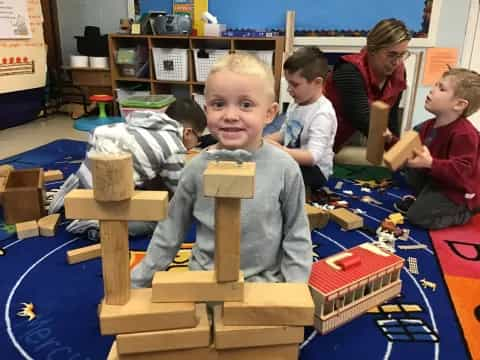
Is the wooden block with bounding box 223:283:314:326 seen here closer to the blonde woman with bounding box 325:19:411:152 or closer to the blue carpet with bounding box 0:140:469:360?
the blue carpet with bounding box 0:140:469:360

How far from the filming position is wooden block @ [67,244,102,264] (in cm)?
125

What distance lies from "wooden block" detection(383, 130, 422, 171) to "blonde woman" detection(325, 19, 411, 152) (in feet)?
1.65

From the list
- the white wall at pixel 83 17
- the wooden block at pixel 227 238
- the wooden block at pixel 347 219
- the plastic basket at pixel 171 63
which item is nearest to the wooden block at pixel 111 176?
the wooden block at pixel 227 238

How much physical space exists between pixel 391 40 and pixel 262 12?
1.34 metres

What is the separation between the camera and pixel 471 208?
1.57 m

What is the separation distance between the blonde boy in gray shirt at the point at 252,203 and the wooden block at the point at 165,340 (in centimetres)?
16

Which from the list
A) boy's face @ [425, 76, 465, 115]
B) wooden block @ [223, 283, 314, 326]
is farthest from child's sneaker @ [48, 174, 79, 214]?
boy's face @ [425, 76, 465, 115]

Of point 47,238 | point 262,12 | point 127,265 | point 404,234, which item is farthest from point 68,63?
point 127,265

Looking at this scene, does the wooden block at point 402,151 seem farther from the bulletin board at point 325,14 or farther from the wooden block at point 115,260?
the bulletin board at point 325,14

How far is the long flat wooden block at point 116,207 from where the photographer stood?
0.64 metres

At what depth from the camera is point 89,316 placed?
1.04m

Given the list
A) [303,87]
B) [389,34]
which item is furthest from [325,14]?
[303,87]

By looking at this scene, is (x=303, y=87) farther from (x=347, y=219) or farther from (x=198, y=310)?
(x=198, y=310)

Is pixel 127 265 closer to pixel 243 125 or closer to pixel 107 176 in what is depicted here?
pixel 107 176
